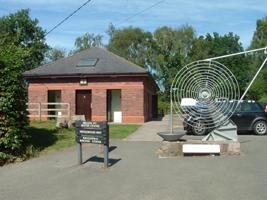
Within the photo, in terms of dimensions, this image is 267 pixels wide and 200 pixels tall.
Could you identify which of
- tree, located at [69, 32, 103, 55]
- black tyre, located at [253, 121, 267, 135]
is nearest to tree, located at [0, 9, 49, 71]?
tree, located at [69, 32, 103, 55]

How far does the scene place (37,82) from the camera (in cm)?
2023

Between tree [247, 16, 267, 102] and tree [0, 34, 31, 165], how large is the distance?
40.1m

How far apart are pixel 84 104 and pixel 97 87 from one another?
174cm

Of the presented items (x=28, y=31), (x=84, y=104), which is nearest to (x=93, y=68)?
(x=84, y=104)

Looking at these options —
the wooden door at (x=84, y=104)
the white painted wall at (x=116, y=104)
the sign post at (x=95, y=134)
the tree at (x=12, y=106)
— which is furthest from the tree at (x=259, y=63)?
the tree at (x=12, y=106)

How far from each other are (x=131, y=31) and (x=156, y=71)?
29.8ft

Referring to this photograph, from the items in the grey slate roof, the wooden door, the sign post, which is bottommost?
the sign post

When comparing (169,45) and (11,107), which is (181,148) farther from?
(169,45)

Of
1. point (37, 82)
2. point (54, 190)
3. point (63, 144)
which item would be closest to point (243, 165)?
point (54, 190)

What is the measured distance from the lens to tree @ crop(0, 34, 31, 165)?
704 centimetres

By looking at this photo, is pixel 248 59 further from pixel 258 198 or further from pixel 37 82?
pixel 258 198

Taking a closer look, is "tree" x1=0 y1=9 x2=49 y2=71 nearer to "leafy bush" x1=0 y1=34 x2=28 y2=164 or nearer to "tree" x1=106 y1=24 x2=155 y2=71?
"tree" x1=106 y1=24 x2=155 y2=71

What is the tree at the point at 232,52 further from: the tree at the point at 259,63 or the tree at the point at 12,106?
the tree at the point at 12,106

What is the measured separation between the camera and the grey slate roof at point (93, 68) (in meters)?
18.9
